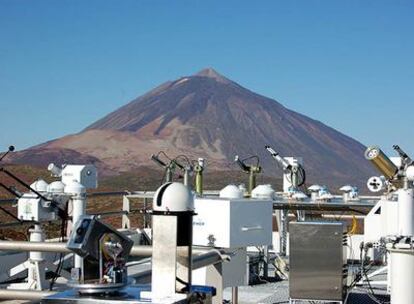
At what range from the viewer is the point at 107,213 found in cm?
847

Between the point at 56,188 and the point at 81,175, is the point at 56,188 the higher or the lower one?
the lower one

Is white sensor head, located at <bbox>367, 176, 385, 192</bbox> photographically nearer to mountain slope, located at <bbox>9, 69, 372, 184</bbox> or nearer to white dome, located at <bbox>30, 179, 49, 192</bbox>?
white dome, located at <bbox>30, 179, 49, 192</bbox>

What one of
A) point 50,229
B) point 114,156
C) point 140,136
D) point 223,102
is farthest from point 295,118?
point 50,229

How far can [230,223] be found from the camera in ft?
16.7

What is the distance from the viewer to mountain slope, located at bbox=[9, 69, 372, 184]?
129m

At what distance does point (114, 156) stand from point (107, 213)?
4394 inches

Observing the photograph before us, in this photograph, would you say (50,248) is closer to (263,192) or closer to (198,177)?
(263,192)

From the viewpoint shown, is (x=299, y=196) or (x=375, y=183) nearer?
(x=375, y=183)

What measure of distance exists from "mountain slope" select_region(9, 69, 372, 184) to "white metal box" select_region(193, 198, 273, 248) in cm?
10339

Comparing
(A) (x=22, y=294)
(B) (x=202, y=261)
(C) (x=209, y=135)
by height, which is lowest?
(A) (x=22, y=294)

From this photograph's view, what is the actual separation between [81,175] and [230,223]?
4017mm

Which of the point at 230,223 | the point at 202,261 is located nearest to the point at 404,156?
the point at 230,223

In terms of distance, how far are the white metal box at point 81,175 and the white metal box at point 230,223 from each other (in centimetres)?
367

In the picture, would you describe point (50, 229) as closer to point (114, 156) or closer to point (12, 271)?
point (12, 271)
